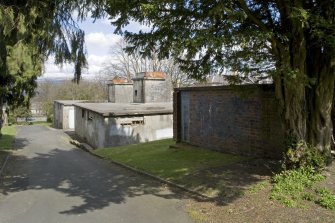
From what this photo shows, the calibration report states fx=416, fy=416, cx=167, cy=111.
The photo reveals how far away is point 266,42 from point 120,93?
3851 centimetres

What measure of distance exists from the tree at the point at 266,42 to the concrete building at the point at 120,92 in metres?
37.0

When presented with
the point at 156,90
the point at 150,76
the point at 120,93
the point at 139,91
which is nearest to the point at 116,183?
the point at 139,91

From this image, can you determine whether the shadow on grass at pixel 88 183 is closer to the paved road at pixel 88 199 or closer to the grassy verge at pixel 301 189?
the paved road at pixel 88 199

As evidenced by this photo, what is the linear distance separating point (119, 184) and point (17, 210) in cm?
338

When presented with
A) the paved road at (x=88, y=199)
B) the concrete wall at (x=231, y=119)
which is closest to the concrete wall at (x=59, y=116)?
the concrete wall at (x=231, y=119)

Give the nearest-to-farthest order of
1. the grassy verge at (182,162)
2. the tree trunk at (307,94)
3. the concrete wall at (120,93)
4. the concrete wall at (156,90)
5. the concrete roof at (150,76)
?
the tree trunk at (307,94) < the grassy verge at (182,162) < the concrete wall at (156,90) < the concrete roof at (150,76) < the concrete wall at (120,93)

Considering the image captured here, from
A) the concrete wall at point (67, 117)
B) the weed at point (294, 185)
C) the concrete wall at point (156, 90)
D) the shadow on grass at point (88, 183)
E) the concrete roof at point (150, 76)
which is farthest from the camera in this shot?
the concrete wall at point (67, 117)

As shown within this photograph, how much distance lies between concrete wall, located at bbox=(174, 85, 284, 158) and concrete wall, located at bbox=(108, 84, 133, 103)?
94.6 ft

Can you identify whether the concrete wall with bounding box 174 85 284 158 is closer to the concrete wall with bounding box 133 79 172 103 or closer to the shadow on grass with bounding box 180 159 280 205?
the shadow on grass with bounding box 180 159 280 205

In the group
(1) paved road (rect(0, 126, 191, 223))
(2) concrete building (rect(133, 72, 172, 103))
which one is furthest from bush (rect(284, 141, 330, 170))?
(2) concrete building (rect(133, 72, 172, 103))

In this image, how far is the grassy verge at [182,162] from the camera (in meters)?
11.4

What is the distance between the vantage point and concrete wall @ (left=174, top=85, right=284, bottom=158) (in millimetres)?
13125

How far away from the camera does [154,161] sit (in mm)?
15398

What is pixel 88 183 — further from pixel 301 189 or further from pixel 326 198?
pixel 326 198
